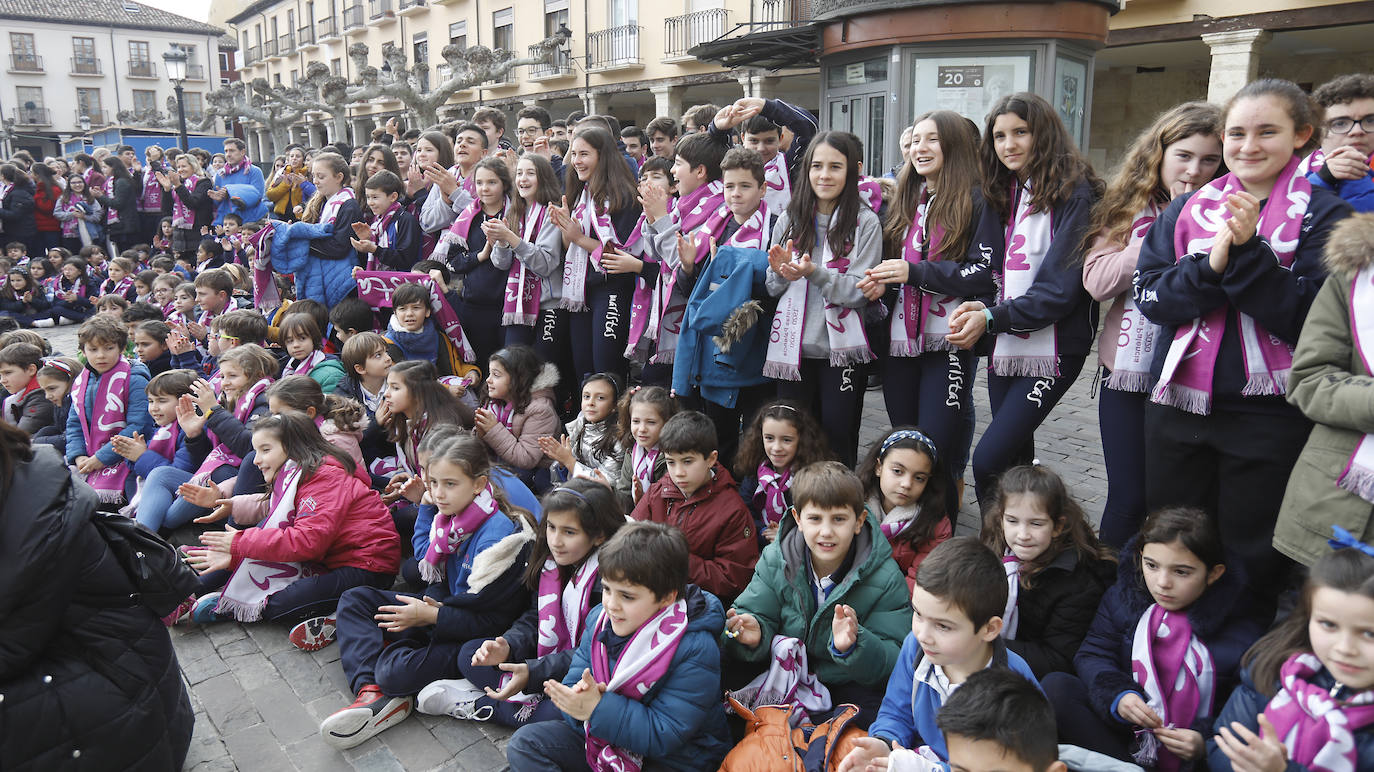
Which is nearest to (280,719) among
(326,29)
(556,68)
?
(556,68)

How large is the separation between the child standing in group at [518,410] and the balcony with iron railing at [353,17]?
33.1 metres

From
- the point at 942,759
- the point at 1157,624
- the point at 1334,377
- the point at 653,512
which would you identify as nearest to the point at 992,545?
the point at 1157,624

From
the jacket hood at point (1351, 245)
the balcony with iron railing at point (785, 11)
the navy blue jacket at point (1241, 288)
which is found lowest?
the navy blue jacket at point (1241, 288)

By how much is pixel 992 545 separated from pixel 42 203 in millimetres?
14574

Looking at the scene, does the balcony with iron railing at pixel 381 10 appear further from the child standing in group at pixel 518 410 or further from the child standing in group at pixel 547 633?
the child standing in group at pixel 547 633

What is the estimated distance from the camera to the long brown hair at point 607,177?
16.9 feet

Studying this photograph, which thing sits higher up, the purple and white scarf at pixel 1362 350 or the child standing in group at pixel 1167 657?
the purple and white scarf at pixel 1362 350

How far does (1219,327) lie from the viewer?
2.62 meters

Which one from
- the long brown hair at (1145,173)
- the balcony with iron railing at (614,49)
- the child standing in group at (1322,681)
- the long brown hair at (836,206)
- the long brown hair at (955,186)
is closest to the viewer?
the child standing in group at (1322,681)

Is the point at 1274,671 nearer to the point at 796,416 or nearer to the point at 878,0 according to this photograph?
the point at 796,416

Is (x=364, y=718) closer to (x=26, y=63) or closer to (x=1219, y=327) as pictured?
(x=1219, y=327)

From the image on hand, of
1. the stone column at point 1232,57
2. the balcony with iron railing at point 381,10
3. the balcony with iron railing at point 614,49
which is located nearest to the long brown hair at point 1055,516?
the stone column at point 1232,57

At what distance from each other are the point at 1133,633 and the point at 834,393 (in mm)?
1751

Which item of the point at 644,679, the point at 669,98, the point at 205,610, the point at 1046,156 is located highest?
the point at 669,98
